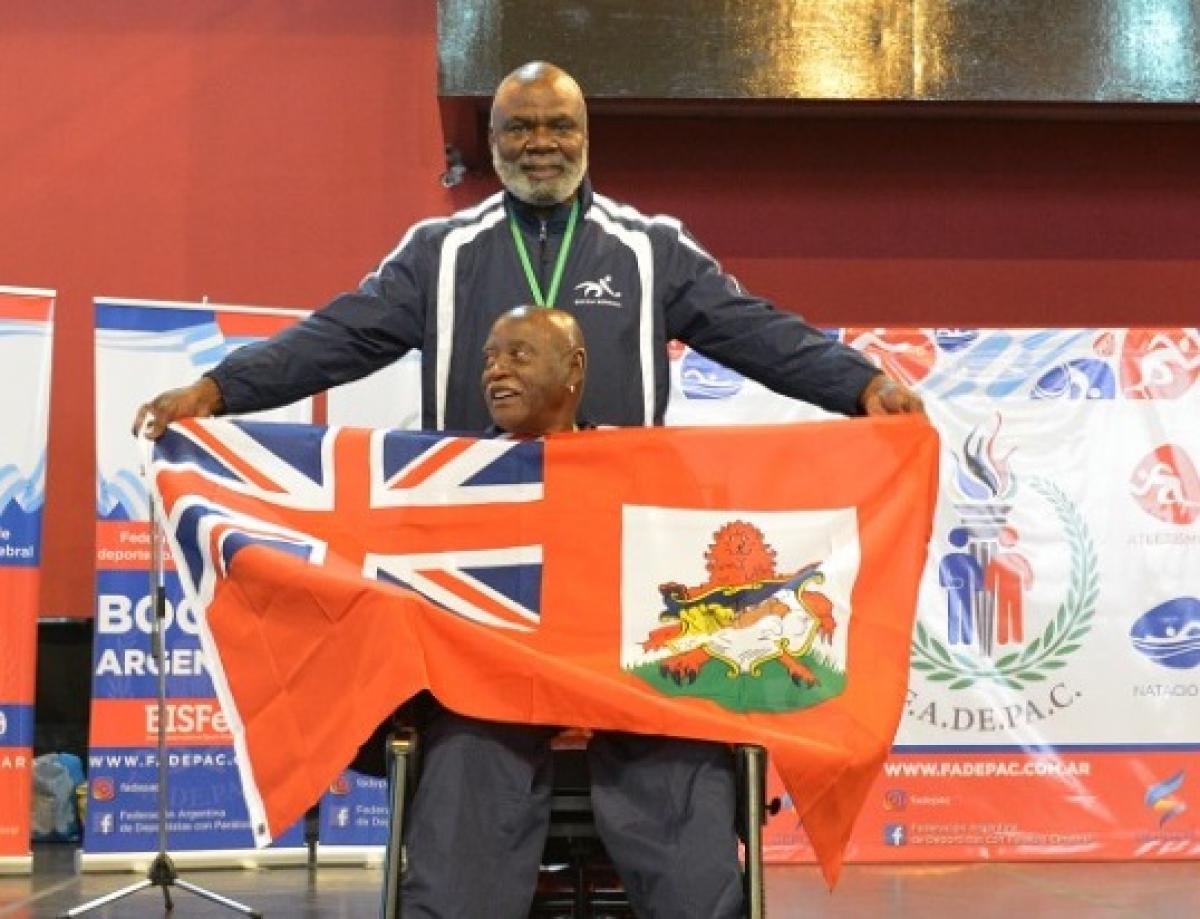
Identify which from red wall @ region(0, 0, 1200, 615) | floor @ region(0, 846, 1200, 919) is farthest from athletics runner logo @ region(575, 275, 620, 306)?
red wall @ region(0, 0, 1200, 615)

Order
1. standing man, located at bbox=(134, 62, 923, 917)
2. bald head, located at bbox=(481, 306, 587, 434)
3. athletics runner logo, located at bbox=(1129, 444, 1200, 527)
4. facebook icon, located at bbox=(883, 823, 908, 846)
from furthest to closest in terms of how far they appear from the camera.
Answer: athletics runner logo, located at bbox=(1129, 444, 1200, 527) → facebook icon, located at bbox=(883, 823, 908, 846) → standing man, located at bbox=(134, 62, 923, 917) → bald head, located at bbox=(481, 306, 587, 434)

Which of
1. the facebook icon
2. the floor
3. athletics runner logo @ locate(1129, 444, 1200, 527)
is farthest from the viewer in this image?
athletics runner logo @ locate(1129, 444, 1200, 527)

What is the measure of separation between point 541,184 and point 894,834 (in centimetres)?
305

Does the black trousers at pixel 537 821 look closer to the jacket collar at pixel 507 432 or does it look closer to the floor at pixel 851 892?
the jacket collar at pixel 507 432

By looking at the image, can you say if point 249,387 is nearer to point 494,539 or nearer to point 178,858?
point 494,539

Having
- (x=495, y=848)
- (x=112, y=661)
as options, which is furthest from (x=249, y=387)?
(x=112, y=661)

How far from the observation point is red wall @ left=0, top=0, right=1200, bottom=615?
265 inches

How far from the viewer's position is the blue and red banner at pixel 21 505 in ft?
18.1

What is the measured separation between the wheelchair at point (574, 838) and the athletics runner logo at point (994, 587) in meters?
2.93

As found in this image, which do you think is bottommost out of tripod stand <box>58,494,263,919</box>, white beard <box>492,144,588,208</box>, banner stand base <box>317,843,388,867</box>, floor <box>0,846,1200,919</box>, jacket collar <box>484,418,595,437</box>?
floor <box>0,846,1200,919</box>

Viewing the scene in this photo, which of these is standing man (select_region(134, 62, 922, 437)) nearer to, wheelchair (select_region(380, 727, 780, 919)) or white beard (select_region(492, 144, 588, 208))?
white beard (select_region(492, 144, 588, 208))

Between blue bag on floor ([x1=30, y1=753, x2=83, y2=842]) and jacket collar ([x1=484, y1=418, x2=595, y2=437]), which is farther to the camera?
blue bag on floor ([x1=30, y1=753, x2=83, y2=842])

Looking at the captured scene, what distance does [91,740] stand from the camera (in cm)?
547

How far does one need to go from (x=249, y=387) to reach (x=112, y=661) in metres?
2.44
